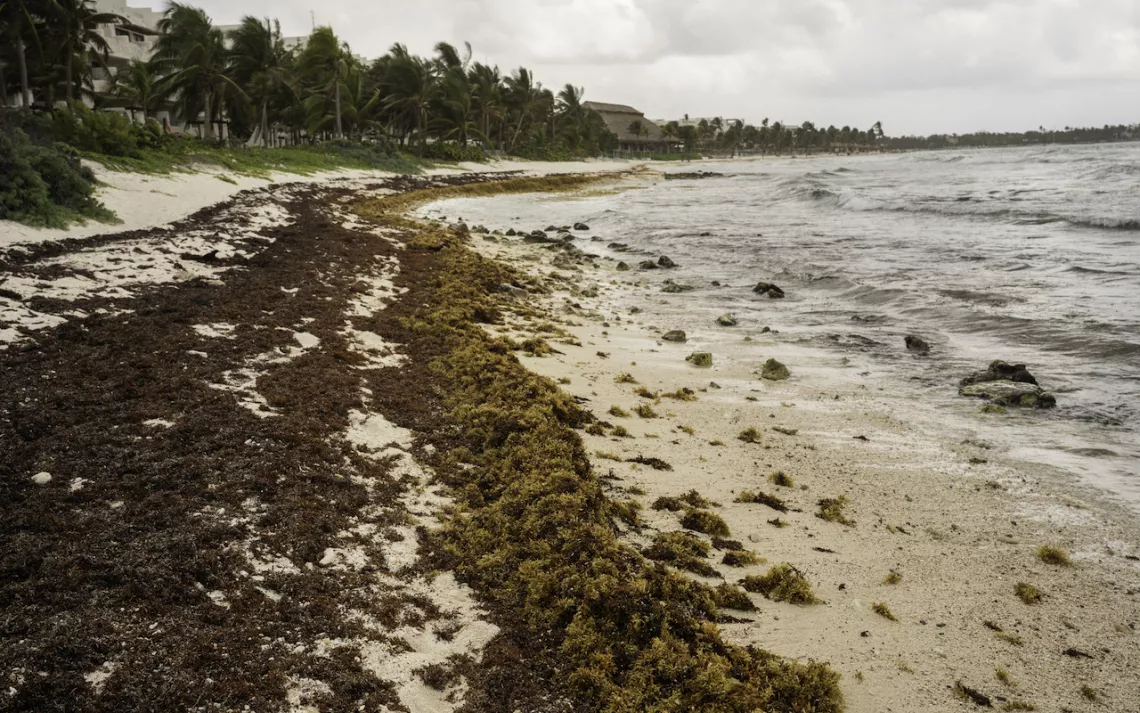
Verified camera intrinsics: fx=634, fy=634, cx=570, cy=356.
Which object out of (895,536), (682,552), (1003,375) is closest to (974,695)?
(895,536)

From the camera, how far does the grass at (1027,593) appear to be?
4.09 m

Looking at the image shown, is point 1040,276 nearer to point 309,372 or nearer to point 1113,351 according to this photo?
point 1113,351

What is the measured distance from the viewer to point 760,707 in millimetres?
3061

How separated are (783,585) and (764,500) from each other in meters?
1.24

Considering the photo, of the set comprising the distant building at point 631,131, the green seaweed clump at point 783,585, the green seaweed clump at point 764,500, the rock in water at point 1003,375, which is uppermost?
the distant building at point 631,131

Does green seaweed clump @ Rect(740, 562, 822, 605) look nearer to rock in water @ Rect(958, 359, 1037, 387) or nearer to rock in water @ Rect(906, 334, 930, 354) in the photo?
rock in water @ Rect(958, 359, 1037, 387)

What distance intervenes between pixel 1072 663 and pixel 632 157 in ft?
422

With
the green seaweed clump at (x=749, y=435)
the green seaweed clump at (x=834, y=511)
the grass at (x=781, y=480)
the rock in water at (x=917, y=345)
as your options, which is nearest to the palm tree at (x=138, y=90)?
the rock in water at (x=917, y=345)

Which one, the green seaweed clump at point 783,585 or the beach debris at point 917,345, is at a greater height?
the beach debris at point 917,345

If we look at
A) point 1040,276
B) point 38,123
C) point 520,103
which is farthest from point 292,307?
point 520,103

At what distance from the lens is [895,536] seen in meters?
4.84

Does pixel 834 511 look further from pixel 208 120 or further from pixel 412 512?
pixel 208 120

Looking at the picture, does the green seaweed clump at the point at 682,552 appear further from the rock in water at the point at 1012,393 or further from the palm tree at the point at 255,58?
the palm tree at the point at 255,58

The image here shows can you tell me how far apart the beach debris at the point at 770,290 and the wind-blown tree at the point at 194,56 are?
32.0 meters
